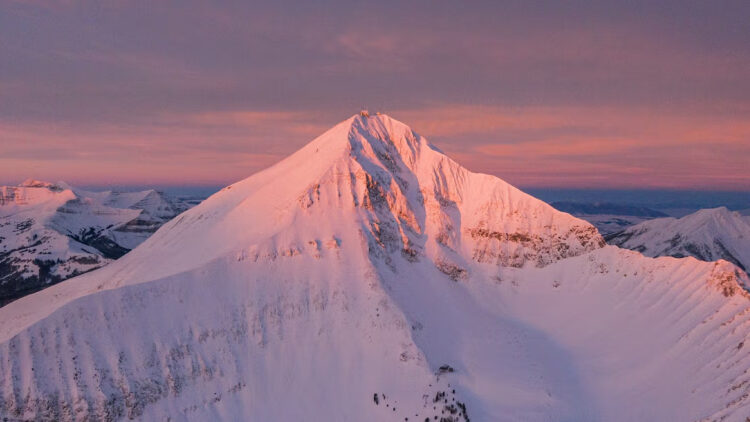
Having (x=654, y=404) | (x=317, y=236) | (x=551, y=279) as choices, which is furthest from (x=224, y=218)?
(x=654, y=404)

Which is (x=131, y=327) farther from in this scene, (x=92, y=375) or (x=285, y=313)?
(x=285, y=313)

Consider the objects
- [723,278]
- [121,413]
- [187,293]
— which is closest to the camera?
[121,413]

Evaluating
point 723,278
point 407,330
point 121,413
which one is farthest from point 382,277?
point 723,278

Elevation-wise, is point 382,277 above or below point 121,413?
above

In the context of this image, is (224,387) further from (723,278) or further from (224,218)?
(723,278)

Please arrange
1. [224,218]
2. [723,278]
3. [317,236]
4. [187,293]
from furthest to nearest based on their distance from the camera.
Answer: [224,218] → [317,236] → [723,278] → [187,293]

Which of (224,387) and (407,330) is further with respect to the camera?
A: (407,330)

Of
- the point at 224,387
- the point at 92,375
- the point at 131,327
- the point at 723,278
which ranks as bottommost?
the point at 224,387
